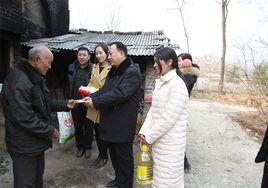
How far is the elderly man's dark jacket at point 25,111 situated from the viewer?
2.37 meters

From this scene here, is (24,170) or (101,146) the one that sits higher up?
(24,170)

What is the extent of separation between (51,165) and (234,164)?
354cm

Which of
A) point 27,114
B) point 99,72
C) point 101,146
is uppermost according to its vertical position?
point 99,72

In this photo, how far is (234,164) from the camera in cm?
492

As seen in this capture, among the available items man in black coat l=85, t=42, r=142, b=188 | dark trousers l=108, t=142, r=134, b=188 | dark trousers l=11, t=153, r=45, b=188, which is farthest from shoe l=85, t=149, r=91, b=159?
dark trousers l=11, t=153, r=45, b=188

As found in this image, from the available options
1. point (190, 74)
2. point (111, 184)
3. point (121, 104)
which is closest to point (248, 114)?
point (190, 74)

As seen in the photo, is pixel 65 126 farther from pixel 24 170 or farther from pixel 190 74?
pixel 190 74

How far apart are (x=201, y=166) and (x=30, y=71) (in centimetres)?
362

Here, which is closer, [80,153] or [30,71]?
[30,71]

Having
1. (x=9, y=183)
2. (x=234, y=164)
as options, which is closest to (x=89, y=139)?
(x=9, y=183)

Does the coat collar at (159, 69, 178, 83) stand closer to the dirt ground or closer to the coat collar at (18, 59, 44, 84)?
the coat collar at (18, 59, 44, 84)

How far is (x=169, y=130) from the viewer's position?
8.30 feet

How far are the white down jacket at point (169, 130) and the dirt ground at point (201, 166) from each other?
149 centimetres

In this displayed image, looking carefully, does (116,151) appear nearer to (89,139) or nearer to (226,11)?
(89,139)
